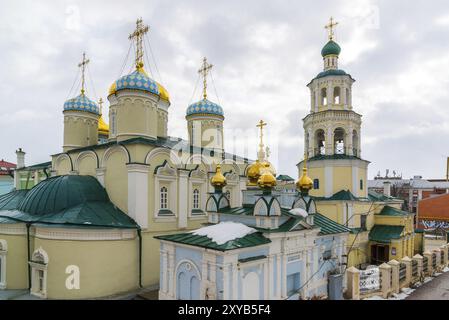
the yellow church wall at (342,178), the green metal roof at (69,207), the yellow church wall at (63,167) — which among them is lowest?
the green metal roof at (69,207)

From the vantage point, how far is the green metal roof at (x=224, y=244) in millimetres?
7811

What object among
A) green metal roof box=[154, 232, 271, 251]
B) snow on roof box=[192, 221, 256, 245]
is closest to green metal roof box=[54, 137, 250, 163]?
green metal roof box=[154, 232, 271, 251]

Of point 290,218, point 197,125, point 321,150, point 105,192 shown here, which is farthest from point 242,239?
point 197,125

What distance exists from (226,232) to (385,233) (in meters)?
12.4

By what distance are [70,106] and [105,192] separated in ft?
24.6

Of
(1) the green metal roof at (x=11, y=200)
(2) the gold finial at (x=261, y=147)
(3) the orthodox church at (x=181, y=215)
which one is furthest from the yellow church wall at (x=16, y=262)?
(2) the gold finial at (x=261, y=147)

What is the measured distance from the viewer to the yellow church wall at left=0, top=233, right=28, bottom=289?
11.1 meters

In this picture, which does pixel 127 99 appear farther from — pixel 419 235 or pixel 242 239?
pixel 419 235

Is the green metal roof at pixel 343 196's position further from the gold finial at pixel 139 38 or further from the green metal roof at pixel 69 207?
the gold finial at pixel 139 38

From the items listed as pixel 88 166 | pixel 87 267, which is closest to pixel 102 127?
pixel 88 166

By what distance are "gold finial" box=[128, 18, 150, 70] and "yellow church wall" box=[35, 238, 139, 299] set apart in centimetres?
972

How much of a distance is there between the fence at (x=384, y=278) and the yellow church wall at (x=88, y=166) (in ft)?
40.9

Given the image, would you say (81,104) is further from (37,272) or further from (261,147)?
(261,147)

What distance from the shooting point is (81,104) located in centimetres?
1722
